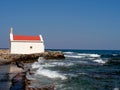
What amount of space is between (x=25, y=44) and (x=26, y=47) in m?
0.49

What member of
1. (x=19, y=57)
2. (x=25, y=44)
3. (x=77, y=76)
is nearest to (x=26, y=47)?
(x=25, y=44)

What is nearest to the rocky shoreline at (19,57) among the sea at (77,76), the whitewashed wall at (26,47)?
the whitewashed wall at (26,47)

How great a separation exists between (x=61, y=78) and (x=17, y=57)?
71.8 ft

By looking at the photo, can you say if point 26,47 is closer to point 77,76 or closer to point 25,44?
point 25,44

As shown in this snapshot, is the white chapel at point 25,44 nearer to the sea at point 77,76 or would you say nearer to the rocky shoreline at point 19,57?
the rocky shoreline at point 19,57

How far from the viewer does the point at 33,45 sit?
44625 mm

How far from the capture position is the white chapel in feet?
143

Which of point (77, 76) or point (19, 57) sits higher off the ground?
point (19, 57)

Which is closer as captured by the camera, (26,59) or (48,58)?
(26,59)

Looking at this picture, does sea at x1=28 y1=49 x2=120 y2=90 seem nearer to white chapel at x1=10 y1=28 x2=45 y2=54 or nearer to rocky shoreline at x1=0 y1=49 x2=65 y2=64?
rocky shoreline at x1=0 y1=49 x2=65 y2=64

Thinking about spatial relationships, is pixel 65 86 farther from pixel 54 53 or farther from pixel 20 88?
pixel 54 53

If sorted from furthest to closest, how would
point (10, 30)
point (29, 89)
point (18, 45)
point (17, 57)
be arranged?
point (10, 30) < point (18, 45) < point (17, 57) < point (29, 89)

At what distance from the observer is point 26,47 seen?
4428 centimetres

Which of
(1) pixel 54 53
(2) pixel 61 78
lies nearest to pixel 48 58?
(1) pixel 54 53
